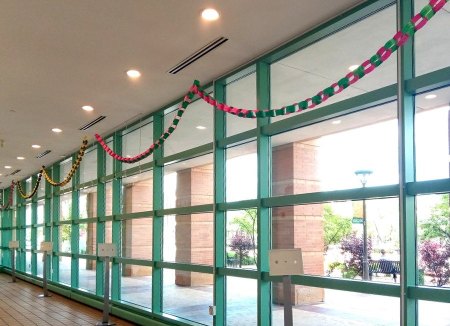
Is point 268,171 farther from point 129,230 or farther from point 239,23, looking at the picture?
point 129,230

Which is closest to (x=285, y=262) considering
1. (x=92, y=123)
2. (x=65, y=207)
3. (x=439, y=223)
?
(x=439, y=223)

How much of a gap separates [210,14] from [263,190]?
6.48 ft

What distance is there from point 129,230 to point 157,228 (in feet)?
4.27

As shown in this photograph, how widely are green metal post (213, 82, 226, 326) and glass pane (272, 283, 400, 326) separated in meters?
0.83


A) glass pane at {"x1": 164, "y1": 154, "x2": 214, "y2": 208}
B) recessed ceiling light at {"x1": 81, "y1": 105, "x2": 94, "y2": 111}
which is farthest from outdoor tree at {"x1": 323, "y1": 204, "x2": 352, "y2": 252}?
recessed ceiling light at {"x1": 81, "y1": 105, "x2": 94, "y2": 111}

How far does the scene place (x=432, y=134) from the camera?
3.87m

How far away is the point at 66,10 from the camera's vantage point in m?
4.28

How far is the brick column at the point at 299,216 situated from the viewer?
4.95 m

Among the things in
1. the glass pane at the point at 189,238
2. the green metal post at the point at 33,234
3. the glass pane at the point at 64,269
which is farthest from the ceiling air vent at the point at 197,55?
the green metal post at the point at 33,234

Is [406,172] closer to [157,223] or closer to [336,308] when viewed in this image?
[336,308]

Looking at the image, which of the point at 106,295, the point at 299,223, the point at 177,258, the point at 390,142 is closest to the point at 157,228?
the point at 177,258

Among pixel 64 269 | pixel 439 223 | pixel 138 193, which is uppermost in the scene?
pixel 138 193

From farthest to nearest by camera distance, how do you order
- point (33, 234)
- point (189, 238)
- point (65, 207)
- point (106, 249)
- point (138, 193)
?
point (33, 234), point (65, 207), point (138, 193), point (106, 249), point (189, 238)

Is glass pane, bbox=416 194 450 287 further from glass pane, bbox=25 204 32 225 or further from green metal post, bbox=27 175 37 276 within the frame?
glass pane, bbox=25 204 32 225
